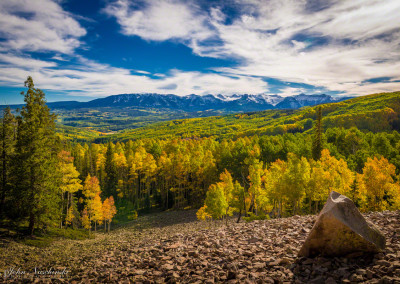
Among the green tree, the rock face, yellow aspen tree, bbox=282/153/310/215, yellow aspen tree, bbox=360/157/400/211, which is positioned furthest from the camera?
the green tree

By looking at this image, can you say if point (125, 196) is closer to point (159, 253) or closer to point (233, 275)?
point (159, 253)

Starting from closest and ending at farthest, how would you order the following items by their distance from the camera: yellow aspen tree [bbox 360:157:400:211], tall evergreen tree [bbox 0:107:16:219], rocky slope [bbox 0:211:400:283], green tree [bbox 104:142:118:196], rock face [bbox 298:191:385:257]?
1. rocky slope [bbox 0:211:400:283]
2. rock face [bbox 298:191:385:257]
3. tall evergreen tree [bbox 0:107:16:219]
4. yellow aspen tree [bbox 360:157:400:211]
5. green tree [bbox 104:142:118:196]

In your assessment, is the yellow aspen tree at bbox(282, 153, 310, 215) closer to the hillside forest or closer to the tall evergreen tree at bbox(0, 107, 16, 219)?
the hillside forest

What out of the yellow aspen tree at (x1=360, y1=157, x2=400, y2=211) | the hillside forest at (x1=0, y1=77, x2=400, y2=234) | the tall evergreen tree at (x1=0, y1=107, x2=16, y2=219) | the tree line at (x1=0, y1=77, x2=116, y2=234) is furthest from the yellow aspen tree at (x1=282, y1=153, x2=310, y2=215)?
the tall evergreen tree at (x1=0, y1=107, x2=16, y2=219)

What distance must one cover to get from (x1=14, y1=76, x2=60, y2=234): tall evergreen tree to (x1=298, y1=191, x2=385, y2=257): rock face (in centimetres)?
2981

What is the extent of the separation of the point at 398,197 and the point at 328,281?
3384 centimetres

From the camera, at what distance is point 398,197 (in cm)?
3053

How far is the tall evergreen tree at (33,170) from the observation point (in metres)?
25.4

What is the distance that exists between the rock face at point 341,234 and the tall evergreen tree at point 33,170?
29812 millimetres

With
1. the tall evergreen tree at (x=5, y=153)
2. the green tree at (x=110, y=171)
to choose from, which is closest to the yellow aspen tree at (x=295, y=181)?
the tall evergreen tree at (x=5, y=153)

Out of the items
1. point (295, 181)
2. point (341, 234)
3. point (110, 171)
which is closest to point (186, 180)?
point (110, 171)

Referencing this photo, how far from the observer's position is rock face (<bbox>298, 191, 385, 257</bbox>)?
9.02 metres

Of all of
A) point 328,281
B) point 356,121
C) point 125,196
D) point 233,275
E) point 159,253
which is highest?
point 356,121

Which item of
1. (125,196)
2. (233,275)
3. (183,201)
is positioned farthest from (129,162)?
(233,275)
